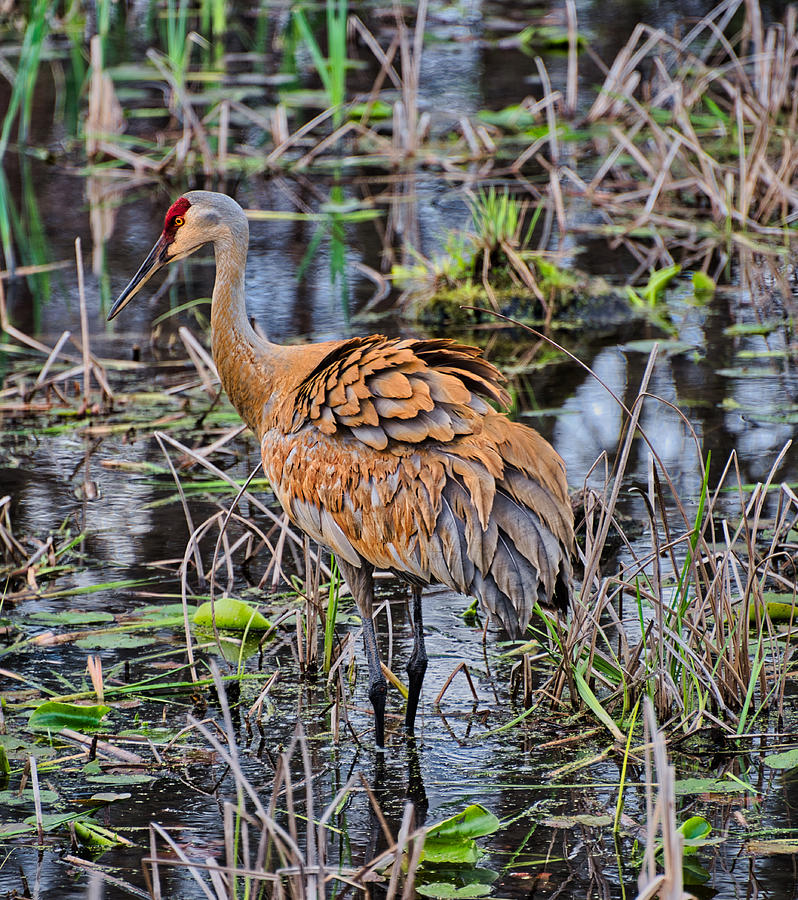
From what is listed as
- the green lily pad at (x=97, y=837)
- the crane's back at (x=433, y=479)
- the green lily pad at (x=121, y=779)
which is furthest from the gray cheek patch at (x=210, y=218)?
the green lily pad at (x=97, y=837)

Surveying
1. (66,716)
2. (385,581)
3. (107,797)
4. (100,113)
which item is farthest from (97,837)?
(100,113)

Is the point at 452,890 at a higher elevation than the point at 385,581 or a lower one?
lower

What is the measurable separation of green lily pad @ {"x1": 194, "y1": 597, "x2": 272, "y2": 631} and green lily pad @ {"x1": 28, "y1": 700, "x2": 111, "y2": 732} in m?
0.76

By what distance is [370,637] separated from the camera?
451 cm

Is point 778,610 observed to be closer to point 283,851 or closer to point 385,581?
point 385,581

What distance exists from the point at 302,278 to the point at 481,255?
4.73ft

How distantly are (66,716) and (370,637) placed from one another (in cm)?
99

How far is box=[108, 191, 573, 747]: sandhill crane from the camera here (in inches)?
163

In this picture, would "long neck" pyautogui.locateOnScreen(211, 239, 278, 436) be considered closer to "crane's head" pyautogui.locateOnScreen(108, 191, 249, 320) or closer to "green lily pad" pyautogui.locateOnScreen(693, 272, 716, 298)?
"crane's head" pyautogui.locateOnScreen(108, 191, 249, 320)

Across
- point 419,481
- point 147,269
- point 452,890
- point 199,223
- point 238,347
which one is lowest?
point 452,890

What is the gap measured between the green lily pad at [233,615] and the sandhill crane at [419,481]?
0.62 metres

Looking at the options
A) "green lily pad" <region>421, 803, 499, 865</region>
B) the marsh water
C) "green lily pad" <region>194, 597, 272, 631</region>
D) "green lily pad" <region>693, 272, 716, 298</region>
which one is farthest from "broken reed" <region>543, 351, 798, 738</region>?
"green lily pad" <region>693, 272, 716, 298</region>

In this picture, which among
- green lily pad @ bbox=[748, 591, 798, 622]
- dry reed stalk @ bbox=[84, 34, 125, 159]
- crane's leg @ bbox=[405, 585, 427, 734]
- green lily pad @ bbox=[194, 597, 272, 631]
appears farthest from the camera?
dry reed stalk @ bbox=[84, 34, 125, 159]

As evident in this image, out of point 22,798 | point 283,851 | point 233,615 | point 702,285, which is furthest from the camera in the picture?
point 702,285
